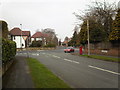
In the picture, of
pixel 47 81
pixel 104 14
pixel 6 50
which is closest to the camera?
pixel 47 81

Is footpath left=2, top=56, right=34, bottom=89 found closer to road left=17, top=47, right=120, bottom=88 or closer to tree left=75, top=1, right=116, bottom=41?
road left=17, top=47, right=120, bottom=88

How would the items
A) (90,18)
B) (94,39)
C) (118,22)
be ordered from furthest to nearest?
(94,39) < (90,18) < (118,22)

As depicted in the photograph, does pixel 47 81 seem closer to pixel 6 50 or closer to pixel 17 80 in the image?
pixel 17 80

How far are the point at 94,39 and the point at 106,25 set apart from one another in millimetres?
7791

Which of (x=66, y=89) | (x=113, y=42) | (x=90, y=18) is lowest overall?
(x=66, y=89)

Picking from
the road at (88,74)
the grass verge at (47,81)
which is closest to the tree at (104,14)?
the road at (88,74)

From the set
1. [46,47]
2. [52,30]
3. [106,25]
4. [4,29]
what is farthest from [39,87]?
[52,30]

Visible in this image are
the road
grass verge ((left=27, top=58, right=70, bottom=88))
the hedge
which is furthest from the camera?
the hedge

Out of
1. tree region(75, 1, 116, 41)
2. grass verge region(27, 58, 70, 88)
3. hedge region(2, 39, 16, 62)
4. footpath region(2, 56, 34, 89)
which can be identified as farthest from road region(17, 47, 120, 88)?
tree region(75, 1, 116, 41)

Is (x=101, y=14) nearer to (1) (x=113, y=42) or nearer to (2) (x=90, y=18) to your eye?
(2) (x=90, y=18)

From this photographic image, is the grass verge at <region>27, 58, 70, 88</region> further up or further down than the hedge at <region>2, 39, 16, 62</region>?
further down

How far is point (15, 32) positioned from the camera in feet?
224

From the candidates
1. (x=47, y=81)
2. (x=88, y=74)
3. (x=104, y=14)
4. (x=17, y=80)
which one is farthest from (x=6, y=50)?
(x=104, y=14)

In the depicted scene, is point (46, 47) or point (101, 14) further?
point (46, 47)
